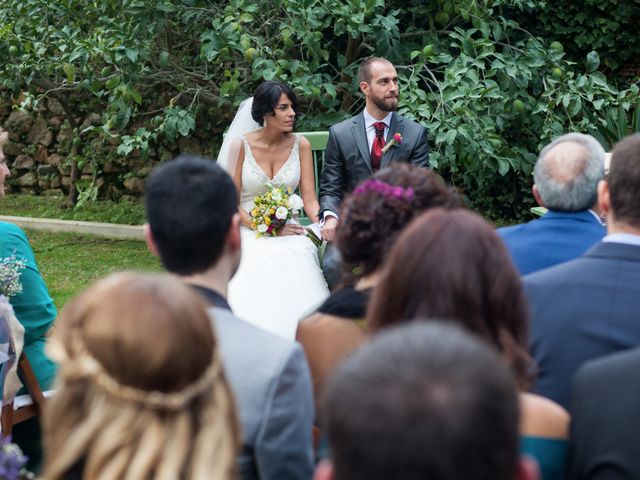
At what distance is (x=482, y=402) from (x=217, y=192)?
1.21 meters

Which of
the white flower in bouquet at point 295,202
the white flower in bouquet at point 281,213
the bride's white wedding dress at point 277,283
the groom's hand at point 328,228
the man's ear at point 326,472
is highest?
the man's ear at point 326,472

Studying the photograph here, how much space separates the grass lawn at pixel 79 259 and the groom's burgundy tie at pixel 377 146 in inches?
110

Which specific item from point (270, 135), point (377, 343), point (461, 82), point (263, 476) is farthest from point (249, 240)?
point (377, 343)

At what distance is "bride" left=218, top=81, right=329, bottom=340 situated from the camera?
4.96 meters

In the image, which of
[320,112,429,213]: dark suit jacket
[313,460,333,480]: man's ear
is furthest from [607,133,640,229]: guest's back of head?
[320,112,429,213]: dark suit jacket

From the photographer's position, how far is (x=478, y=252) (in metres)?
1.72

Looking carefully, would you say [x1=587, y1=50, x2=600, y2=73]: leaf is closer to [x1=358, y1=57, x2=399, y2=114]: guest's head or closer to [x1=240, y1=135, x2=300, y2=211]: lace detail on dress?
[x1=358, y1=57, x2=399, y2=114]: guest's head

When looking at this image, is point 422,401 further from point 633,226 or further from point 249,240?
point 249,240

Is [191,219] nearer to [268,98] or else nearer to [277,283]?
[277,283]

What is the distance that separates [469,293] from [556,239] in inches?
55.9

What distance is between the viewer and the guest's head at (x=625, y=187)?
2.28 metres

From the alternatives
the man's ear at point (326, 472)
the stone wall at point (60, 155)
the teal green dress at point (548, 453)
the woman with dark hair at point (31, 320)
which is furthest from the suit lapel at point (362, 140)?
the stone wall at point (60, 155)

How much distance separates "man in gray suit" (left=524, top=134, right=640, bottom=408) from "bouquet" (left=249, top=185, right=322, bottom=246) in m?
3.17

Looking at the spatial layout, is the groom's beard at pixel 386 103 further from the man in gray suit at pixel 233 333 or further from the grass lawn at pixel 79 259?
the man in gray suit at pixel 233 333
